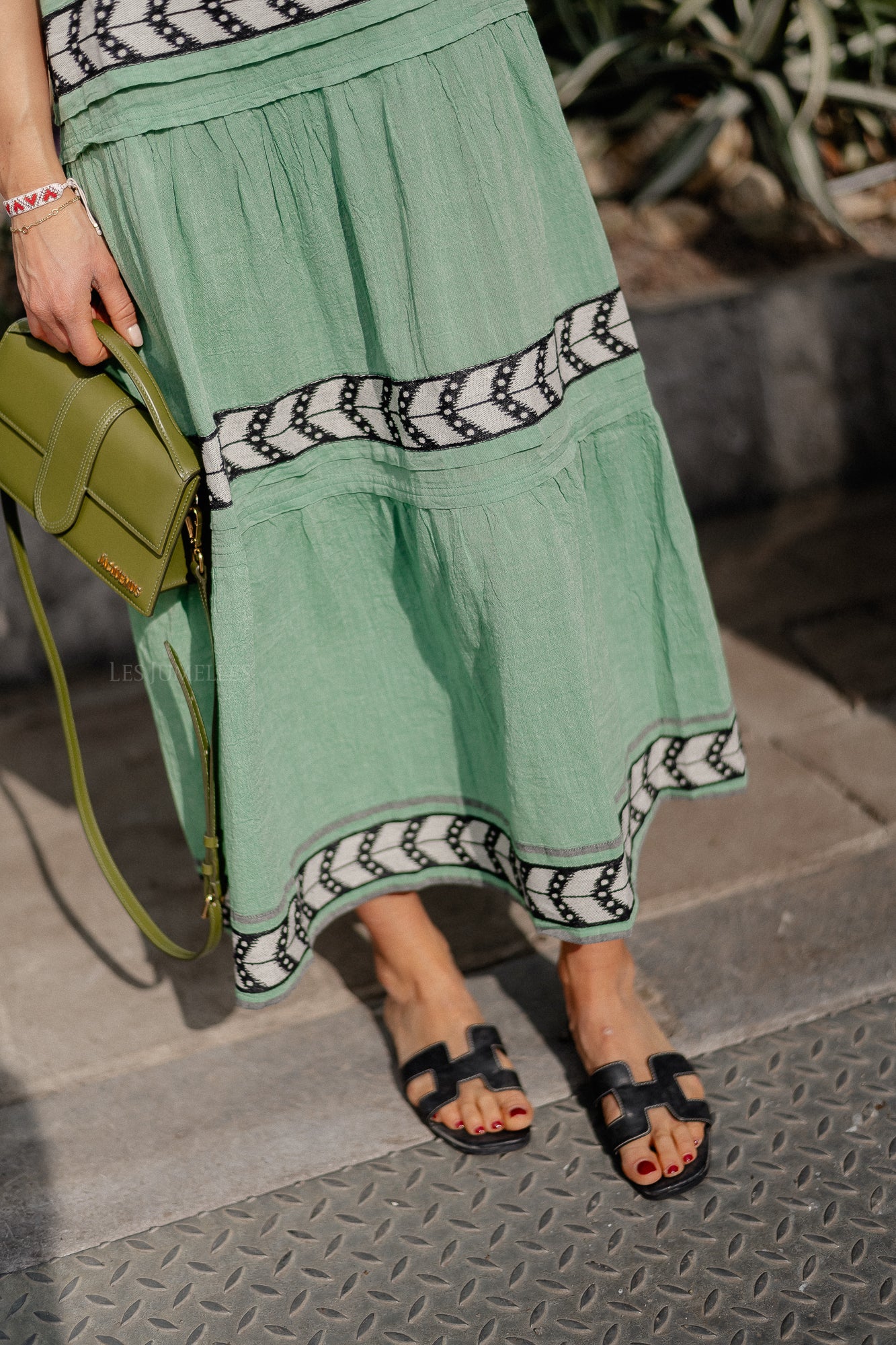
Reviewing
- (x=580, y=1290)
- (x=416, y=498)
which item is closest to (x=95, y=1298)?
(x=580, y=1290)

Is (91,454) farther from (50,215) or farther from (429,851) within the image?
(429,851)

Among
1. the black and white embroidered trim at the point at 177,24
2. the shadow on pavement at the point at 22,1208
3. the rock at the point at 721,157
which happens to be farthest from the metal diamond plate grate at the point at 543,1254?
the rock at the point at 721,157

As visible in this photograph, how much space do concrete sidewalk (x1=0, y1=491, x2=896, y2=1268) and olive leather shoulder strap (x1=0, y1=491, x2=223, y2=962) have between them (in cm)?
30

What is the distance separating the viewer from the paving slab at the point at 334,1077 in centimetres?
164

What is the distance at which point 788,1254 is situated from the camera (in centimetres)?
146

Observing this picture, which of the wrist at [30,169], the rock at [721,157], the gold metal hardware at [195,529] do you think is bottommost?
the rock at [721,157]

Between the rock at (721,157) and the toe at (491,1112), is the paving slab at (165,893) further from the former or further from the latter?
the rock at (721,157)

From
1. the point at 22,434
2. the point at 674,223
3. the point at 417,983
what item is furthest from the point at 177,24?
the point at 674,223

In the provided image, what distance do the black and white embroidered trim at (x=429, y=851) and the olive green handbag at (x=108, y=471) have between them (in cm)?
19

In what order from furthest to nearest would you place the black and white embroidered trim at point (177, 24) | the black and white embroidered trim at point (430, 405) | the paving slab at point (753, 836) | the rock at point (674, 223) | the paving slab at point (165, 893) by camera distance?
the rock at point (674, 223)
the paving slab at point (753, 836)
the paving slab at point (165, 893)
the black and white embroidered trim at point (430, 405)
the black and white embroidered trim at point (177, 24)

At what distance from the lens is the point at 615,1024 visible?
5.51ft

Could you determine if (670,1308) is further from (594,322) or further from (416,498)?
(594,322)

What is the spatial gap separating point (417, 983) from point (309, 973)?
31cm

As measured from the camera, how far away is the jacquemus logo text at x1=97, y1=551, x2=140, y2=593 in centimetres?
140
